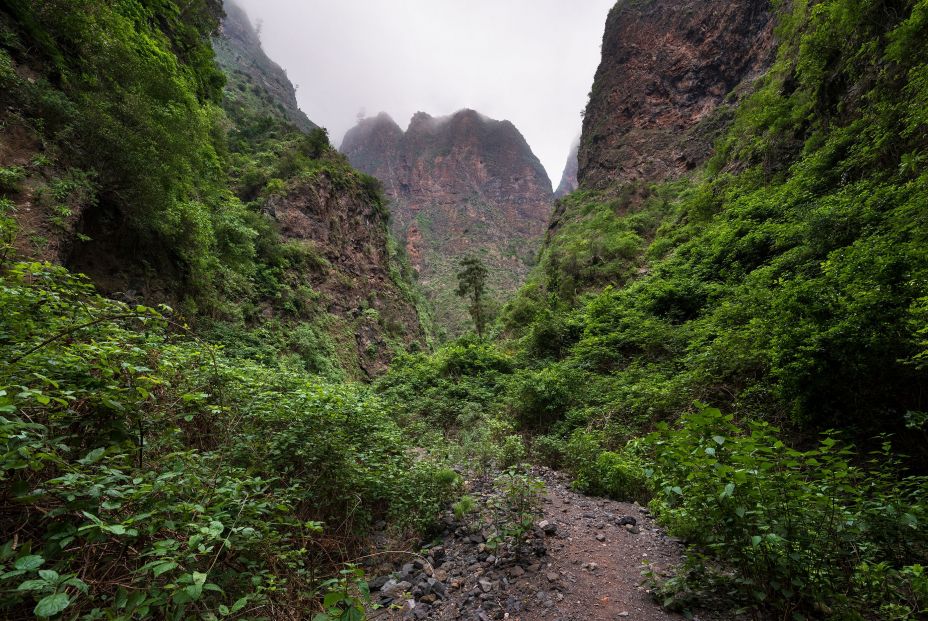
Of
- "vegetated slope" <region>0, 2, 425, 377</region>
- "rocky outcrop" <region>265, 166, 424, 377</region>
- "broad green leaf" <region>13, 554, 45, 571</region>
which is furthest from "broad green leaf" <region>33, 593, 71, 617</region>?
"rocky outcrop" <region>265, 166, 424, 377</region>

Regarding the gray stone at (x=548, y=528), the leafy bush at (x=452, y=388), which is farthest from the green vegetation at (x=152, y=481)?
the leafy bush at (x=452, y=388)

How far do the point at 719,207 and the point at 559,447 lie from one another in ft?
43.7

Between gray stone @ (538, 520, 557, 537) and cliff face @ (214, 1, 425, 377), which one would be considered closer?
gray stone @ (538, 520, 557, 537)

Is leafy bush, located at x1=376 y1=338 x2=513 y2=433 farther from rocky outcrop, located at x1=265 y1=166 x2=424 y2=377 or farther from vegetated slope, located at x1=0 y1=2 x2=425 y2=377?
rocky outcrop, located at x1=265 y1=166 x2=424 y2=377

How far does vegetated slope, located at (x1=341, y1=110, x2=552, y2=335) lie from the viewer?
214ft

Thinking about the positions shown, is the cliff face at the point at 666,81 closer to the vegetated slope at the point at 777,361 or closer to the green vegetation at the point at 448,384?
the vegetated slope at the point at 777,361

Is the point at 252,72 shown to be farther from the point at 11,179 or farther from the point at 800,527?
the point at 800,527

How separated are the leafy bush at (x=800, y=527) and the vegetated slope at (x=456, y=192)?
154 ft

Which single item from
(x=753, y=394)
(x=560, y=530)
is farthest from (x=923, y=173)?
(x=560, y=530)

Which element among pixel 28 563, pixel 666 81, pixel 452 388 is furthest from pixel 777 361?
pixel 666 81

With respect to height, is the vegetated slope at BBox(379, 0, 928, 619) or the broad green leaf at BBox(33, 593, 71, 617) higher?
the vegetated slope at BBox(379, 0, 928, 619)

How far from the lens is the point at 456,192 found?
8525 centimetres

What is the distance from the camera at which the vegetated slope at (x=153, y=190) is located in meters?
7.13

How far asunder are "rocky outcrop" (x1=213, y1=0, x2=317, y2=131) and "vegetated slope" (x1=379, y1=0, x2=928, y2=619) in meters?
35.2
